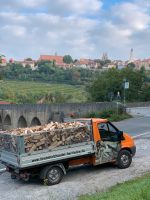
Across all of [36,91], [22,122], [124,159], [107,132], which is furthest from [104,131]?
[36,91]

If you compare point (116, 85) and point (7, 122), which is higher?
point (116, 85)

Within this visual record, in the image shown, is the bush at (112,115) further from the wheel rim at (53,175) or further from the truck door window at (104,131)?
the wheel rim at (53,175)

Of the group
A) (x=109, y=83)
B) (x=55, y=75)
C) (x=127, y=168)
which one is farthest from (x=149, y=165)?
(x=55, y=75)

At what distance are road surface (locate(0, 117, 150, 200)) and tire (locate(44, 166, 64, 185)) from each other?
5.5 inches

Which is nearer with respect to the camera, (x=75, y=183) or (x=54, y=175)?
(x=54, y=175)

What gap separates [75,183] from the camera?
440 inches

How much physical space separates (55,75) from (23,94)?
3100 centimetres

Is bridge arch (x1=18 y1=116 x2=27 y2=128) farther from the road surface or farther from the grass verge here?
the road surface

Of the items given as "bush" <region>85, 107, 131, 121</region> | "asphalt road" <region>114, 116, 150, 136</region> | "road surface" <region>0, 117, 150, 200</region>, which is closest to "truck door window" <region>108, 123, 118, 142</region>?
"road surface" <region>0, 117, 150, 200</region>

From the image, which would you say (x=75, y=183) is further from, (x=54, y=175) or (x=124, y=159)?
(x=124, y=159)

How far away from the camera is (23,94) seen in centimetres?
9450

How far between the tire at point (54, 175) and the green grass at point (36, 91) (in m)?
73.7

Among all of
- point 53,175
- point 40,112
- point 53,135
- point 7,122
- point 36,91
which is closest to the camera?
point 53,135

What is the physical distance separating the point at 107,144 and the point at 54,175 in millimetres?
2051
